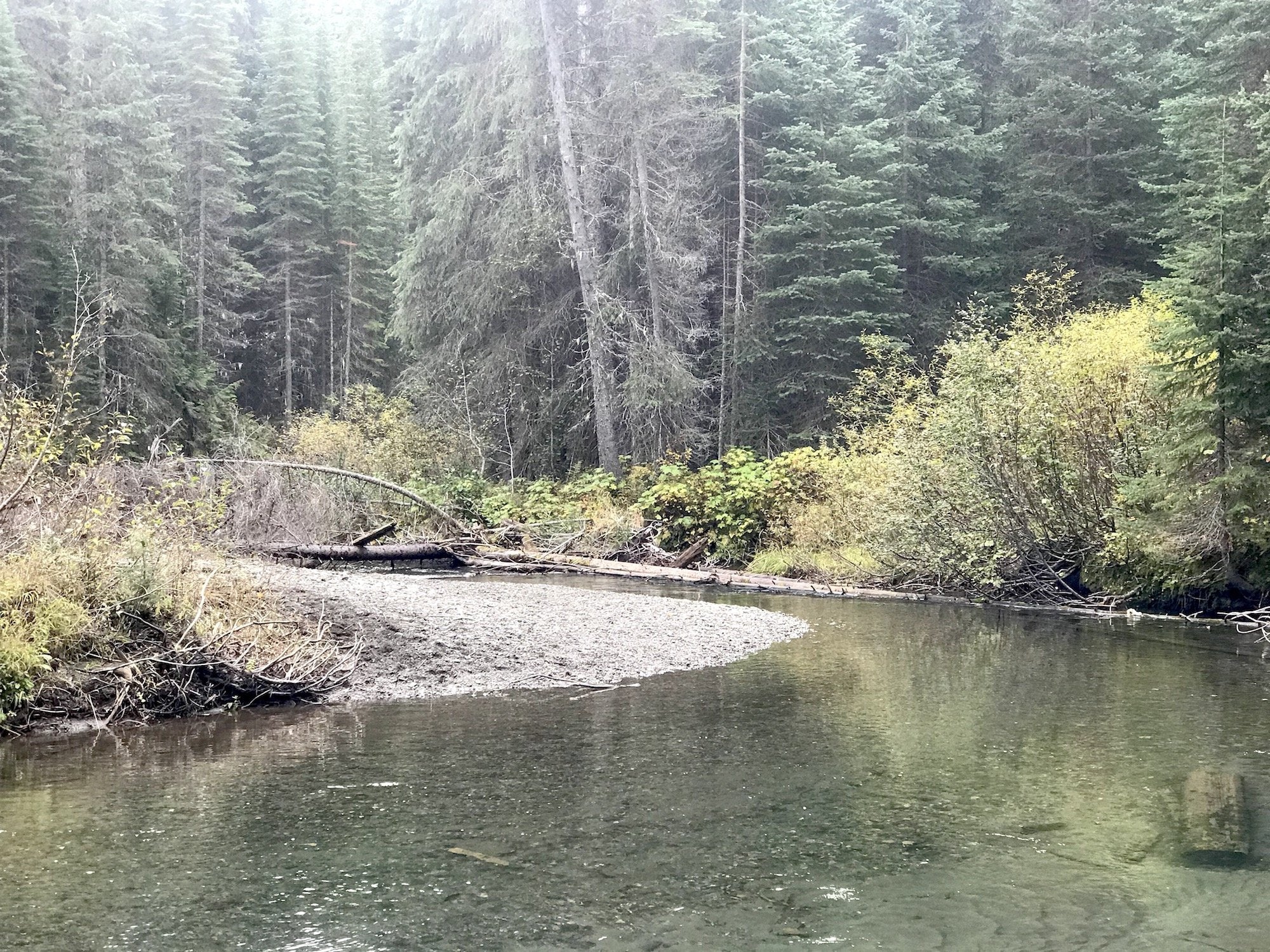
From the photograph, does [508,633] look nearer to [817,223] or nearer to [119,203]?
[817,223]

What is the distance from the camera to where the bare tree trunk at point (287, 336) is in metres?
42.0

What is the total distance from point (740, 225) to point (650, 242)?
246 cm

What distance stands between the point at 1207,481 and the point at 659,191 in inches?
695

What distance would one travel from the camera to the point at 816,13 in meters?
32.3

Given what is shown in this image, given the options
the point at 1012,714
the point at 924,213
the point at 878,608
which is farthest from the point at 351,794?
the point at 924,213

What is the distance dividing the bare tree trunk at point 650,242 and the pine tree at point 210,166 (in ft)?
50.7

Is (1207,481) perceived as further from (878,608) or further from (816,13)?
(816,13)

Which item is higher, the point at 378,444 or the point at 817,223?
the point at 817,223

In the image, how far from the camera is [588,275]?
30578 mm

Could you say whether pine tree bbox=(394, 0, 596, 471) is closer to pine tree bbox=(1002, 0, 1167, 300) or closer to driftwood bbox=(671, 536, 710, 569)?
driftwood bbox=(671, 536, 710, 569)

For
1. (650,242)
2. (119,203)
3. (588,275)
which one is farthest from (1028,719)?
(119,203)

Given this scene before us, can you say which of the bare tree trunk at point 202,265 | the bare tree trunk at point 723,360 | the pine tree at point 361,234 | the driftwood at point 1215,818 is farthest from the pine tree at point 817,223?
the driftwood at point 1215,818

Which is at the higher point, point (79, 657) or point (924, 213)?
point (924, 213)

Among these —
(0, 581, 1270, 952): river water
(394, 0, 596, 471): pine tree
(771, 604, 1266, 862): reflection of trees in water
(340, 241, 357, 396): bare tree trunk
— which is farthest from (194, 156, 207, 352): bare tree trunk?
(0, 581, 1270, 952): river water
